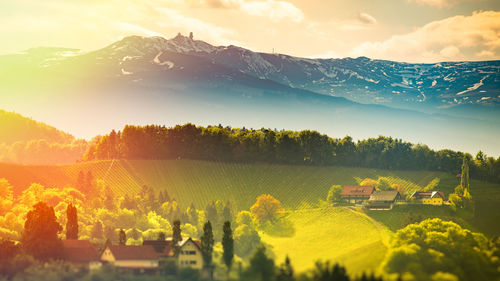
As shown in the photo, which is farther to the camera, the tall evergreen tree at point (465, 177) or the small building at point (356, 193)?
the tall evergreen tree at point (465, 177)

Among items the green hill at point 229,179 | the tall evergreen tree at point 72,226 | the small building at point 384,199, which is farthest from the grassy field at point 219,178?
the tall evergreen tree at point 72,226

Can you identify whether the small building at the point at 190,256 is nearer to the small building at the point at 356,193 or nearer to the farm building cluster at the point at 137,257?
the farm building cluster at the point at 137,257

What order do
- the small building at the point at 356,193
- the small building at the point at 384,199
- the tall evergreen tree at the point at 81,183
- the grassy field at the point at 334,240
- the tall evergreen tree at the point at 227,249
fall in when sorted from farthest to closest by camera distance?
the tall evergreen tree at the point at 81,183 < the small building at the point at 356,193 < the small building at the point at 384,199 < the tall evergreen tree at the point at 227,249 < the grassy field at the point at 334,240

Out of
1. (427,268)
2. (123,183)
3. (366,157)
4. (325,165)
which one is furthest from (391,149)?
(427,268)

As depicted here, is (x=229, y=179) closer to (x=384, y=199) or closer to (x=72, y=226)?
(x=384, y=199)

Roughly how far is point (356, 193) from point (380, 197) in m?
5.16

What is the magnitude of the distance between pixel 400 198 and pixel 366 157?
88.3ft

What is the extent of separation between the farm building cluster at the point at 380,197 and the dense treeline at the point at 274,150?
2147cm

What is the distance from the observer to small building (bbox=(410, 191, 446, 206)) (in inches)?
4469

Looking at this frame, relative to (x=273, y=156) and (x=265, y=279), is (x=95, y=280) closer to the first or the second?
(x=265, y=279)

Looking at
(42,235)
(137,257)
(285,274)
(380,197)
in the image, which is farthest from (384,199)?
(42,235)

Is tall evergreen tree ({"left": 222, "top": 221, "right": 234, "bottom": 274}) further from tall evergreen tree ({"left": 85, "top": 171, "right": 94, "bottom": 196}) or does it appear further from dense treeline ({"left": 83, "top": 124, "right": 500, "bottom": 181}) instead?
dense treeline ({"left": 83, "top": 124, "right": 500, "bottom": 181})

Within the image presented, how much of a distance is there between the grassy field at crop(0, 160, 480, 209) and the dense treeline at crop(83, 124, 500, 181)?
254 cm

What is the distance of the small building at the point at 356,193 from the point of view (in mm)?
114188
